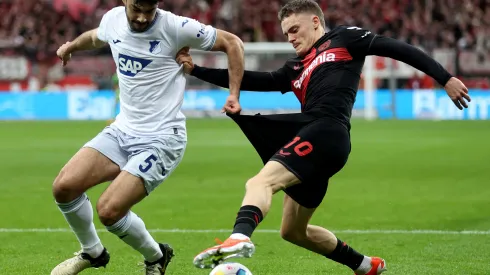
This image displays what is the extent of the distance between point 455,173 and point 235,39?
8880 millimetres

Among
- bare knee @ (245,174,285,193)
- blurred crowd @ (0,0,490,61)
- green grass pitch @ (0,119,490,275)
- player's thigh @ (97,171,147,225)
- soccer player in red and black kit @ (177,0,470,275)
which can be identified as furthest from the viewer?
blurred crowd @ (0,0,490,61)

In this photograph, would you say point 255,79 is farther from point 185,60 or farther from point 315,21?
point 315,21

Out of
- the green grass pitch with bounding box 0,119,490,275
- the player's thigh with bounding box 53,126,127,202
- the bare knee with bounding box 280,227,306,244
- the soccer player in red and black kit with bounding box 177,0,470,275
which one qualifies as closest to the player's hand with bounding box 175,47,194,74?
the soccer player in red and black kit with bounding box 177,0,470,275

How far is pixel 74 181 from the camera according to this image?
6391mm

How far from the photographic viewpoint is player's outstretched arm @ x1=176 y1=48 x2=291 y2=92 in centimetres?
670

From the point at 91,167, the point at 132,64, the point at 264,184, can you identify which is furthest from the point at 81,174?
the point at 264,184

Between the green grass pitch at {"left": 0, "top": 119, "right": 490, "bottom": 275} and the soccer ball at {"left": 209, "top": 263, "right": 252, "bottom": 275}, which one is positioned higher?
the soccer ball at {"left": 209, "top": 263, "right": 252, "bottom": 275}

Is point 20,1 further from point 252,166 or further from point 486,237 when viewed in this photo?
point 486,237

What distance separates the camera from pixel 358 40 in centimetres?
630

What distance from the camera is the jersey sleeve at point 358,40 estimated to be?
6270 millimetres

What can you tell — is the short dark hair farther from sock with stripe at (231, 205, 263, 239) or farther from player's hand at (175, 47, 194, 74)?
sock with stripe at (231, 205, 263, 239)

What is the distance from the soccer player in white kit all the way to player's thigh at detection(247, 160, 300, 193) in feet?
2.93

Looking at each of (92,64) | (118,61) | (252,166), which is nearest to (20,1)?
(92,64)

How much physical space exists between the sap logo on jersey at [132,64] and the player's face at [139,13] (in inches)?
9.3
